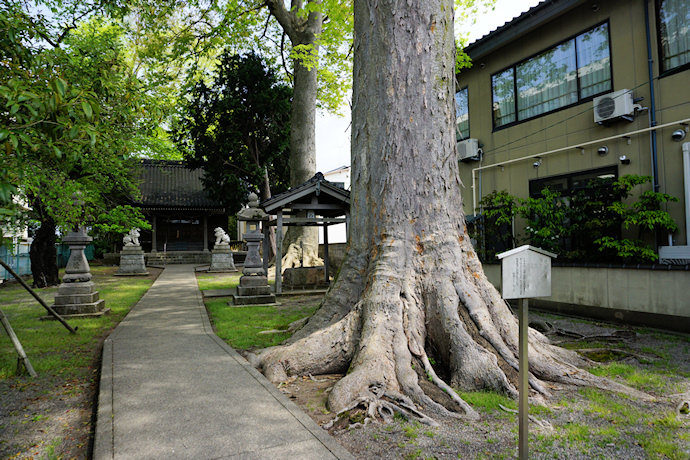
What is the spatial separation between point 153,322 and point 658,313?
8460 mm

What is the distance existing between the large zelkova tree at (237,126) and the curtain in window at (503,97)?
11.1 m

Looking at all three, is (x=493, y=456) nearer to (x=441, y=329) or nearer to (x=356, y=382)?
(x=356, y=382)

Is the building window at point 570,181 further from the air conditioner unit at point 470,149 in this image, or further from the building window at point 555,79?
the air conditioner unit at point 470,149

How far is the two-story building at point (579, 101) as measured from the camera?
7.56 metres

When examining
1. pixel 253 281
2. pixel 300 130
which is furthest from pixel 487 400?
pixel 300 130

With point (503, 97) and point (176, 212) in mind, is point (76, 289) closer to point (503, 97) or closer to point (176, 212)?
point (503, 97)

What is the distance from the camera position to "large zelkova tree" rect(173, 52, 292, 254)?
1933cm

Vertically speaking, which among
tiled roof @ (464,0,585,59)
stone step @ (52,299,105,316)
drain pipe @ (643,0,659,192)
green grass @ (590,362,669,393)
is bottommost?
green grass @ (590,362,669,393)

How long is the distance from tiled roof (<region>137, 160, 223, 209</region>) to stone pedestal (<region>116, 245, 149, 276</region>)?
7.05 metres

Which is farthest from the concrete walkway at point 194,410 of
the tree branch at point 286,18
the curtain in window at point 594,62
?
the tree branch at point 286,18

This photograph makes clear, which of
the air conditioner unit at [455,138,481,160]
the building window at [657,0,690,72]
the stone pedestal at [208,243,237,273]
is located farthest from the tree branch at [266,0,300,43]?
the building window at [657,0,690,72]

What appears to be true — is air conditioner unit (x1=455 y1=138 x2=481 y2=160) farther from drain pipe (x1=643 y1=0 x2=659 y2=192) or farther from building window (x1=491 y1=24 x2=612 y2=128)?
drain pipe (x1=643 y1=0 x2=659 y2=192)

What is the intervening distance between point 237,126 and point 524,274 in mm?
18955

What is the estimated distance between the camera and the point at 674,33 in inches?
301
